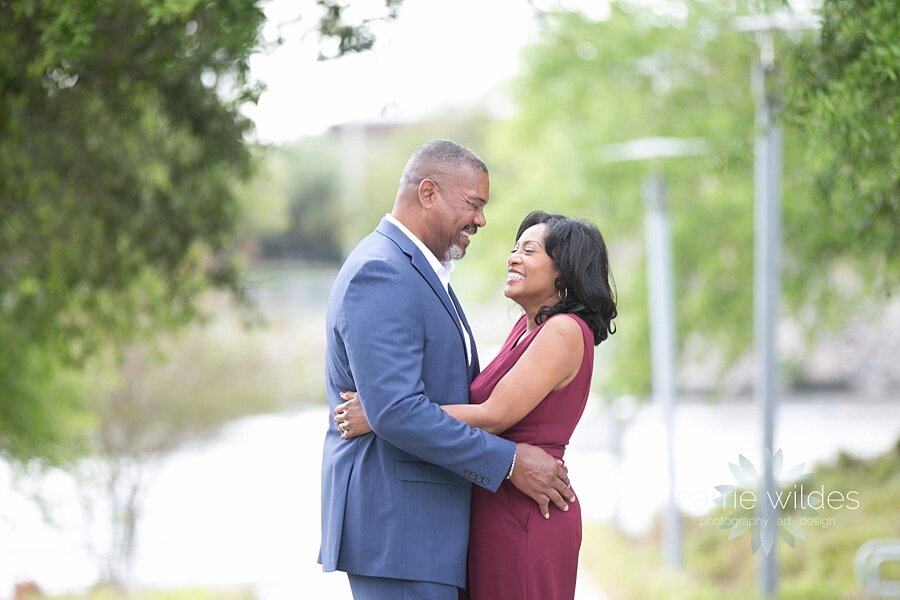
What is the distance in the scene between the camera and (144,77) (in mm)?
7457

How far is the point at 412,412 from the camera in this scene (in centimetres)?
379

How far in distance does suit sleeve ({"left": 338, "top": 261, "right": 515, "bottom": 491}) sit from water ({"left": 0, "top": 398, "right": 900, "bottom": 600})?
831 cm

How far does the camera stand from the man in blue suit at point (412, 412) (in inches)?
151

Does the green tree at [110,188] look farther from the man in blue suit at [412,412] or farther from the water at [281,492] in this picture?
the man in blue suit at [412,412]

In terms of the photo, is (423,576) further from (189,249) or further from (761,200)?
(761,200)

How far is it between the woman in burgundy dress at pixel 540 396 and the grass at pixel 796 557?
7.91 metres

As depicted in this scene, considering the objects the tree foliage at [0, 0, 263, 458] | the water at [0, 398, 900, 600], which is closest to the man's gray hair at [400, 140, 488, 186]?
the tree foliage at [0, 0, 263, 458]

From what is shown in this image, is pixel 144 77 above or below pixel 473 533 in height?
above

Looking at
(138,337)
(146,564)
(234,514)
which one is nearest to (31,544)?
(146,564)

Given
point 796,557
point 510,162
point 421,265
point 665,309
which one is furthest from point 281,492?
point 421,265

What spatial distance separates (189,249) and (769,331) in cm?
519

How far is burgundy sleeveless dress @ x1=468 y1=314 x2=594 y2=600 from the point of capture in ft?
13.5

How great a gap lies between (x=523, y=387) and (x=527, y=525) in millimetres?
467

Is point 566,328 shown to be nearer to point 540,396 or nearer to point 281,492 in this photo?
point 540,396
